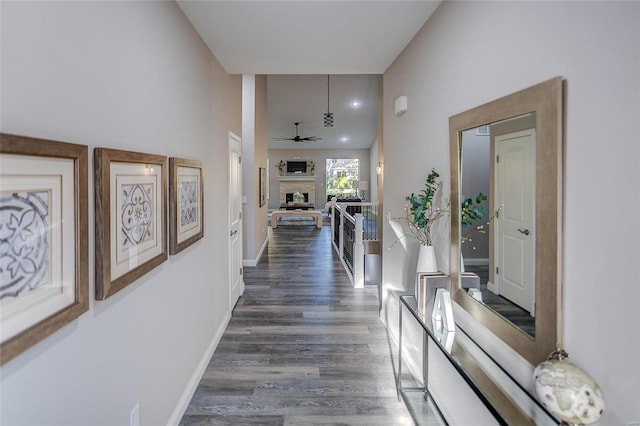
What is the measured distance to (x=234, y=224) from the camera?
4059mm

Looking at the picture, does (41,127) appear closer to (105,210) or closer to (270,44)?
(105,210)

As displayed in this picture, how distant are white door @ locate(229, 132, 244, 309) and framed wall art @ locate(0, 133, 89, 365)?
103 inches

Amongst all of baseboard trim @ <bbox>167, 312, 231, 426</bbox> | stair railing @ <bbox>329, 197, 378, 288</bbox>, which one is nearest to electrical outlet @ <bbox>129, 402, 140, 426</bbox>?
baseboard trim @ <bbox>167, 312, 231, 426</bbox>

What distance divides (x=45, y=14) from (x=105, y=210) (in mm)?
647

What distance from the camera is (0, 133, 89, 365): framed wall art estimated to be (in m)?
0.87

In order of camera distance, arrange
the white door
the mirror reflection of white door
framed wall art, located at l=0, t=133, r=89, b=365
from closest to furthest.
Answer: framed wall art, located at l=0, t=133, r=89, b=365 < the mirror reflection of white door < the white door

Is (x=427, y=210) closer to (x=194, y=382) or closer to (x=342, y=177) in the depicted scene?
(x=194, y=382)

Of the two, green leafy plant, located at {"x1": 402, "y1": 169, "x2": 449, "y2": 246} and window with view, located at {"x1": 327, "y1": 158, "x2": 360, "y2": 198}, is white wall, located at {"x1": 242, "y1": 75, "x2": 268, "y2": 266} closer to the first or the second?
green leafy plant, located at {"x1": 402, "y1": 169, "x2": 449, "y2": 246}

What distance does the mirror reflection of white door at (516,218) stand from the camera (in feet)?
4.32

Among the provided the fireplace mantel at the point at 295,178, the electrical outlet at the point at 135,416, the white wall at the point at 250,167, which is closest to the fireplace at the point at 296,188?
the fireplace mantel at the point at 295,178

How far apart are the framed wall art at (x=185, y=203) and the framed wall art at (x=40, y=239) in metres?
0.80

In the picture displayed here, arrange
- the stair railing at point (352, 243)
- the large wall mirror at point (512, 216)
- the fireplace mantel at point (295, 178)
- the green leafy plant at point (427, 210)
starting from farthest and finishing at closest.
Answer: the fireplace mantel at point (295, 178) < the stair railing at point (352, 243) < the green leafy plant at point (427, 210) < the large wall mirror at point (512, 216)

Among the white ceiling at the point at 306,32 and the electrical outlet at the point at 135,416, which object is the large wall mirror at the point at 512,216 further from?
the electrical outlet at the point at 135,416

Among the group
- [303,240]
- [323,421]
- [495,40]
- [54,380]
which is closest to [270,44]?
[495,40]
